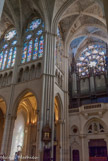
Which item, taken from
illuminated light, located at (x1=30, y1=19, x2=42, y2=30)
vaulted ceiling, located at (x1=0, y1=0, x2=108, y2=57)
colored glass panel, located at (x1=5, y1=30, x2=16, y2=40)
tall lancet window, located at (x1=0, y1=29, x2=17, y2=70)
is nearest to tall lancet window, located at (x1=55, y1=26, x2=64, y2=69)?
vaulted ceiling, located at (x1=0, y1=0, x2=108, y2=57)

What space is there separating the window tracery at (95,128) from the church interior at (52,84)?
100mm

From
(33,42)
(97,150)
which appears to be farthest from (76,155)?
(33,42)

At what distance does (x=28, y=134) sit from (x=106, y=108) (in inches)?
396

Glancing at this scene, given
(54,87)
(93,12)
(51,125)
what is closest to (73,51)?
(93,12)

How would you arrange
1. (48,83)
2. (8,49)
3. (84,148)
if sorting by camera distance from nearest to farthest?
(48,83)
(84,148)
(8,49)

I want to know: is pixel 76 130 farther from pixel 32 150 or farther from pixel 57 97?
pixel 32 150

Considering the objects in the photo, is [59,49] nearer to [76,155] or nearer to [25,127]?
[25,127]

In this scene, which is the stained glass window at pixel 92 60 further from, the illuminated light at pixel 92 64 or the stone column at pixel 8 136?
the stone column at pixel 8 136

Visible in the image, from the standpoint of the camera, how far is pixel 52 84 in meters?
Answer: 14.6

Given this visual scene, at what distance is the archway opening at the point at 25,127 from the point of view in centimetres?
1823

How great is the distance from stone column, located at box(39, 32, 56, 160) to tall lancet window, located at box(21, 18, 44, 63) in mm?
1302

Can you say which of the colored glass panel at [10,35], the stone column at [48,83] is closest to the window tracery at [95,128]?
the stone column at [48,83]

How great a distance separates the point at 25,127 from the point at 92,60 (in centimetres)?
1366

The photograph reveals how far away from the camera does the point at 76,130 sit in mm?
16500
